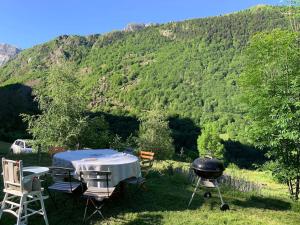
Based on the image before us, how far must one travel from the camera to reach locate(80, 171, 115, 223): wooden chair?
7.00 meters

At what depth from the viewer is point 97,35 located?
120 m

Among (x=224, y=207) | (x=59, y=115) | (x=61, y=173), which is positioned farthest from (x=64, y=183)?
(x=59, y=115)

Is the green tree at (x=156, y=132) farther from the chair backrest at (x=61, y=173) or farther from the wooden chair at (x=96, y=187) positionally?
the wooden chair at (x=96, y=187)

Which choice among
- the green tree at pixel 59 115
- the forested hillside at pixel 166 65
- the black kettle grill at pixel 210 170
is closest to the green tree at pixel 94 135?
the green tree at pixel 59 115

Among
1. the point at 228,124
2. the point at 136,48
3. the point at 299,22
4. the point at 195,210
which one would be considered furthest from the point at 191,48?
the point at 195,210

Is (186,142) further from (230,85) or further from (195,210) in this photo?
(195,210)


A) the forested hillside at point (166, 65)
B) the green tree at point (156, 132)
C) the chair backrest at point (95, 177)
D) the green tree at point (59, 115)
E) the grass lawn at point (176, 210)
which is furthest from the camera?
the forested hillside at point (166, 65)

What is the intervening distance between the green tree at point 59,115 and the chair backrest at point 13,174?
26.0 feet

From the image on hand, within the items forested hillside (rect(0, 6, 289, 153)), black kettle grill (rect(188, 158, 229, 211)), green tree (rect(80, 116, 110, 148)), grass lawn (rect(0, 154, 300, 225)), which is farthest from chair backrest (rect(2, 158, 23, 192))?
forested hillside (rect(0, 6, 289, 153))

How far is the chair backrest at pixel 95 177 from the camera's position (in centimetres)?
718

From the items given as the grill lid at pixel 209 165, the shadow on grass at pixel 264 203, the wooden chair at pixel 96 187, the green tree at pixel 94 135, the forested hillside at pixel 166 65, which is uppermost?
the forested hillside at pixel 166 65

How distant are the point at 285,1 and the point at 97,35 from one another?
112 meters

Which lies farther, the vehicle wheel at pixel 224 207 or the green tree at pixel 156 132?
the green tree at pixel 156 132

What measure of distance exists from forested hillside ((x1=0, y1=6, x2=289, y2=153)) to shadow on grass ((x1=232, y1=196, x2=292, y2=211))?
60.6 m
